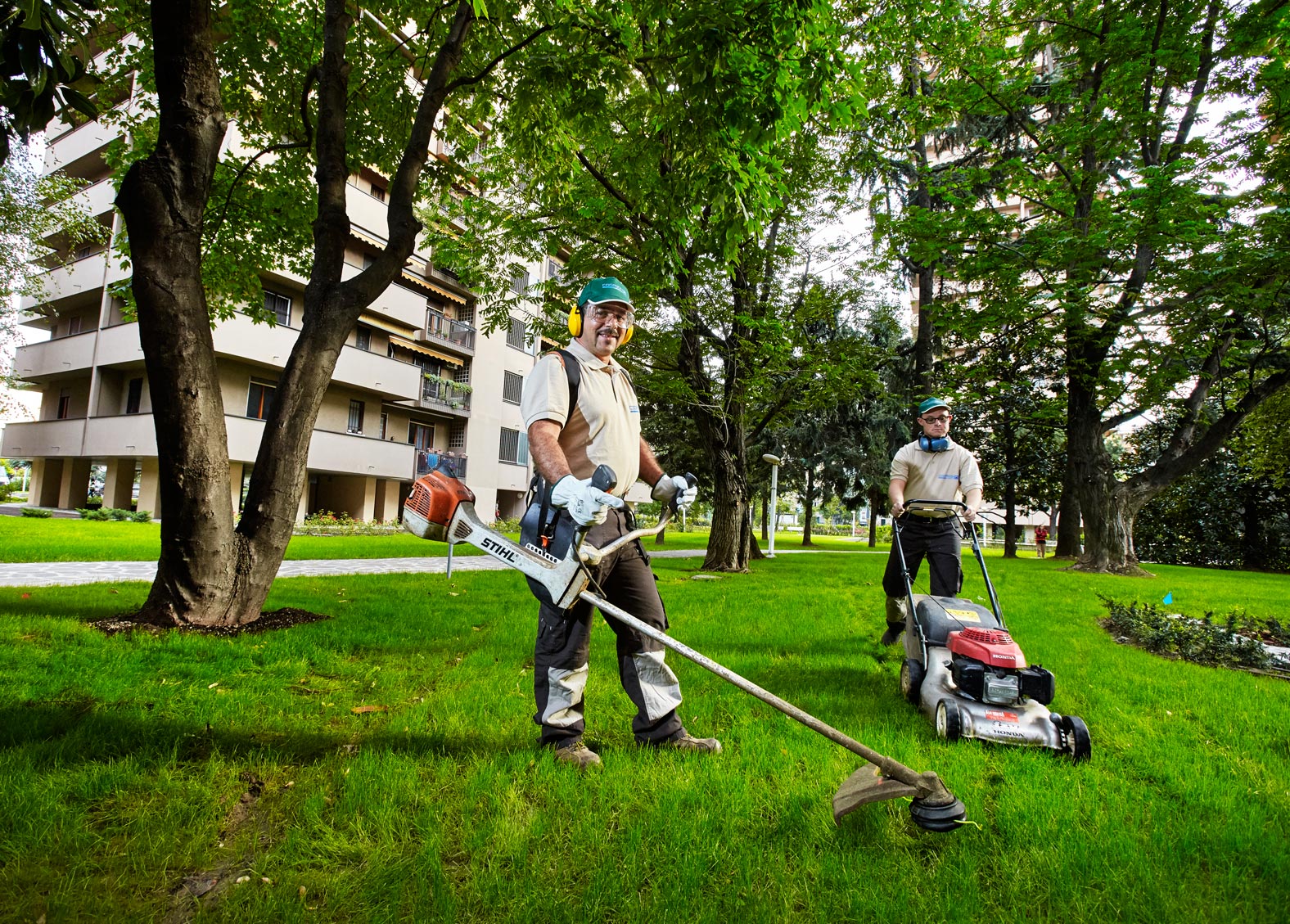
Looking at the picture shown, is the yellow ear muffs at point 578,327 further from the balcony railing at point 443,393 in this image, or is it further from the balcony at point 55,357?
the balcony at point 55,357

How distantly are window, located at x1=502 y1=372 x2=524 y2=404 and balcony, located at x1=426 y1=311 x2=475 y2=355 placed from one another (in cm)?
221

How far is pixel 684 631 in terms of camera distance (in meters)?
6.11

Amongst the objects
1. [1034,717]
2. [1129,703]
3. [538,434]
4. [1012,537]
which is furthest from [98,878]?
[1012,537]

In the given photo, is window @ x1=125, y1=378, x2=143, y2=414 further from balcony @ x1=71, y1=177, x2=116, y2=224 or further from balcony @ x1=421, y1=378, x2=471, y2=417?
balcony @ x1=421, y1=378, x2=471, y2=417

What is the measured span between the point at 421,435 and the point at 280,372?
7.47 meters

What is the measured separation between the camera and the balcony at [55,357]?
2134cm

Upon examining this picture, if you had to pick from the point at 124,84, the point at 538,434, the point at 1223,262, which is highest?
the point at 124,84

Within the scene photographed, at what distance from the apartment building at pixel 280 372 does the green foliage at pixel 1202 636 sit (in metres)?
16.1

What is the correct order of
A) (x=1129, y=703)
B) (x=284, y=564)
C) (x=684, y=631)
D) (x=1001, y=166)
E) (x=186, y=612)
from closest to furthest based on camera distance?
(x=1129, y=703)
(x=186, y=612)
(x=684, y=631)
(x=284, y=564)
(x=1001, y=166)

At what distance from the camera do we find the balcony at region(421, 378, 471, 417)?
83.0 feet

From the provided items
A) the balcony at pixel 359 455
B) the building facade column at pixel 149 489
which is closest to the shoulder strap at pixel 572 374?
the balcony at pixel 359 455

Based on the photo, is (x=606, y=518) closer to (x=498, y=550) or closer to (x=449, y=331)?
(x=498, y=550)

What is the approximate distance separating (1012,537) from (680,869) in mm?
29393

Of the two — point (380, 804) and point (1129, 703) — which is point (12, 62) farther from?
point (1129, 703)
